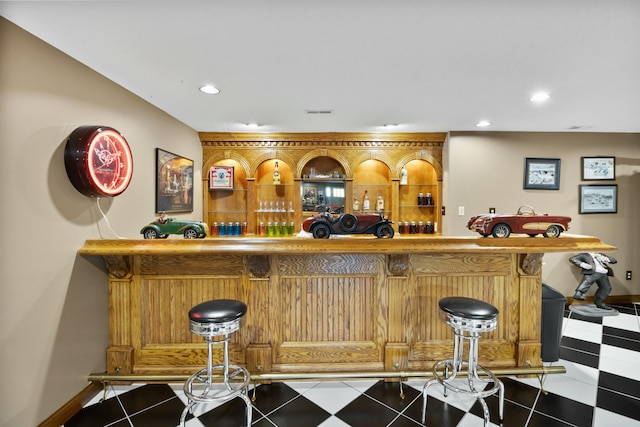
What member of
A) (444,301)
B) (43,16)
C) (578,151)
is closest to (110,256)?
(43,16)

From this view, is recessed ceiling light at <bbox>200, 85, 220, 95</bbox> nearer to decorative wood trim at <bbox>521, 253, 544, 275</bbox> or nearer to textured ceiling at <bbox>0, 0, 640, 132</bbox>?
textured ceiling at <bbox>0, 0, 640, 132</bbox>

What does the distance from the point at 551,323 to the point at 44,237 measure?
12.5 ft

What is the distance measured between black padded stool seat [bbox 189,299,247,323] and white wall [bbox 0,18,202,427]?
94 centimetres

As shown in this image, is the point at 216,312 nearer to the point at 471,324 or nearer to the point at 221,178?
the point at 471,324

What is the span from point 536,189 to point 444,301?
127 inches

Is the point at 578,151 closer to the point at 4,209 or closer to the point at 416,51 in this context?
the point at 416,51

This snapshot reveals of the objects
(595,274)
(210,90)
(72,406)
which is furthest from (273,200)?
(595,274)

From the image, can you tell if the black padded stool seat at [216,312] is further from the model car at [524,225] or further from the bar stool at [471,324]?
the model car at [524,225]

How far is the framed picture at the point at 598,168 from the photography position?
4.02 metres

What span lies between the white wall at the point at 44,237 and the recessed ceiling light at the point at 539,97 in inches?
145

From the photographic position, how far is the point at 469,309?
171 cm

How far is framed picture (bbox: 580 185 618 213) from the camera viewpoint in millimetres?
4035

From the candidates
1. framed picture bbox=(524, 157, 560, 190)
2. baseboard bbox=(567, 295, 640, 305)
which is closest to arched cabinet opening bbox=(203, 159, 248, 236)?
framed picture bbox=(524, 157, 560, 190)

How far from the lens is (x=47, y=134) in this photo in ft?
5.89
